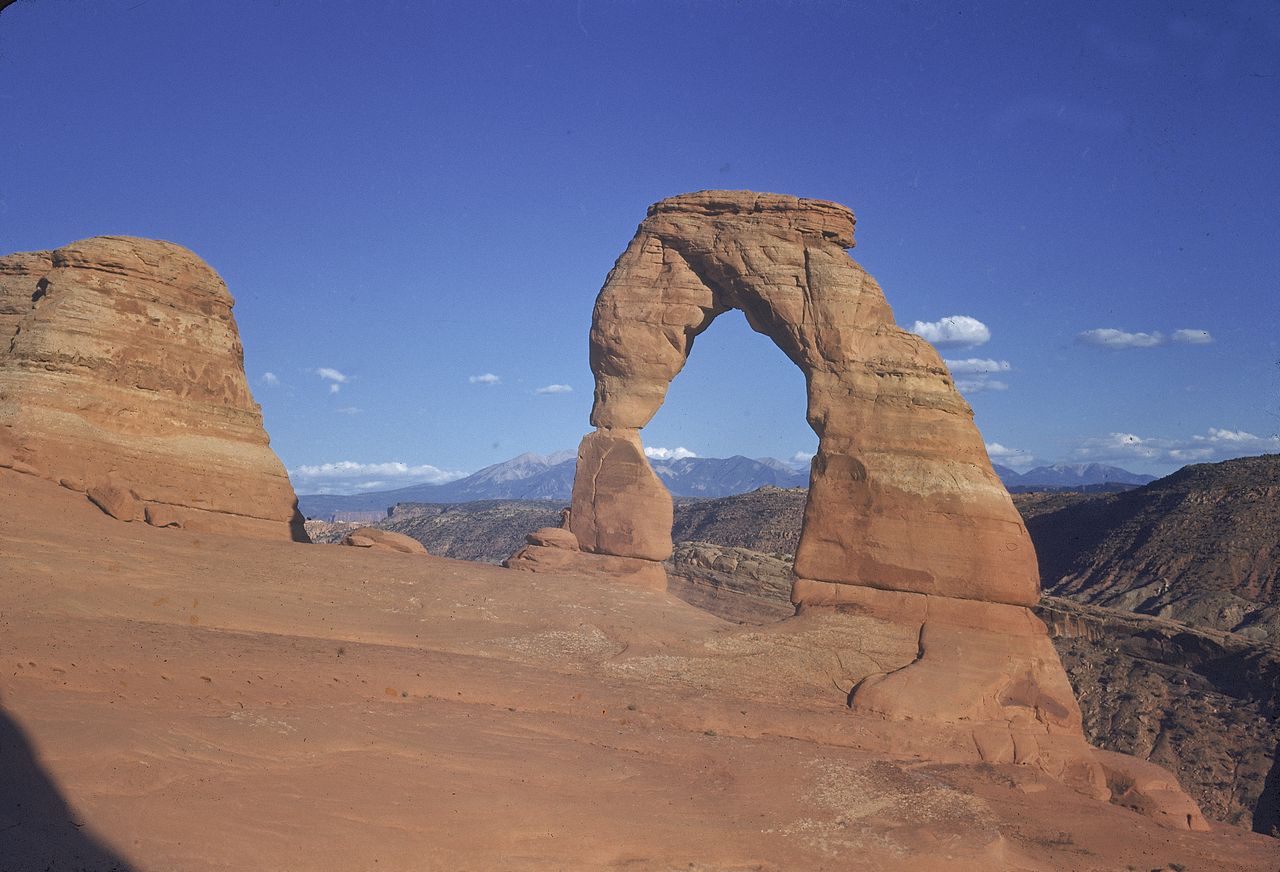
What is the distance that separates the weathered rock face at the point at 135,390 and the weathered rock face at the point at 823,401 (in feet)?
26.4

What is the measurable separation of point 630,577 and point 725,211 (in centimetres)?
890

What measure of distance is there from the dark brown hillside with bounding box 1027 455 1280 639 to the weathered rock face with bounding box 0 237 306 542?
106 ft

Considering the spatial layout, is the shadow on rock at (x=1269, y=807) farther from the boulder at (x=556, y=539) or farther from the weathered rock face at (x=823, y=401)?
the boulder at (x=556, y=539)

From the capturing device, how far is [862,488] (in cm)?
1894

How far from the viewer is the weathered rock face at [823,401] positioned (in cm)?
1830

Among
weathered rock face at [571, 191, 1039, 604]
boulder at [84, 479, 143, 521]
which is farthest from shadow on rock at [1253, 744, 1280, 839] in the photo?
boulder at [84, 479, 143, 521]

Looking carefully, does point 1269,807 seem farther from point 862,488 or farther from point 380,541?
point 380,541

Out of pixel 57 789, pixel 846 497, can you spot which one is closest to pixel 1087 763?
pixel 846 497

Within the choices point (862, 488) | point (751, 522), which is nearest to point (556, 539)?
point (862, 488)

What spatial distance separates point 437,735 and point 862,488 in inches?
401

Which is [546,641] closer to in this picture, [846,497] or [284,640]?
[284,640]

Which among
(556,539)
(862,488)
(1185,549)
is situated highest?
(862,488)

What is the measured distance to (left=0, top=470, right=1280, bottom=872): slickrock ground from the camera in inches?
348

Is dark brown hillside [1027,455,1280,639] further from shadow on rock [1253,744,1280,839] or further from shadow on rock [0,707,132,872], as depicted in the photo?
shadow on rock [0,707,132,872]
